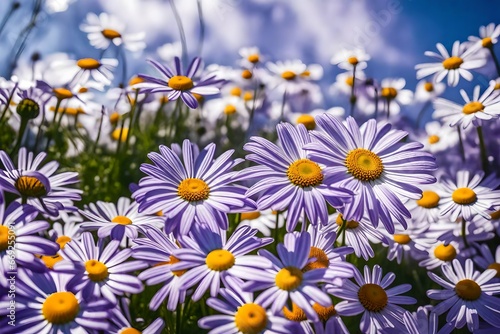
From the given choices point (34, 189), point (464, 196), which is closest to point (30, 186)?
point (34, 189)

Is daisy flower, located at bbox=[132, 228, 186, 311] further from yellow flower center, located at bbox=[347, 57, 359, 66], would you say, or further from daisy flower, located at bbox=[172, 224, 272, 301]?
yellow flower center, located at bbox=[347, 57, 359, 66]

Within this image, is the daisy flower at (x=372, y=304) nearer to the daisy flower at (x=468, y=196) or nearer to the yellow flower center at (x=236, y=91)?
the daisy flower at (x=468, y=196)

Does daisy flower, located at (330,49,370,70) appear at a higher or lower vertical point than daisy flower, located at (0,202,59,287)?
higher

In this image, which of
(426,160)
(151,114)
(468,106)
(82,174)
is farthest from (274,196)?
(151,114)

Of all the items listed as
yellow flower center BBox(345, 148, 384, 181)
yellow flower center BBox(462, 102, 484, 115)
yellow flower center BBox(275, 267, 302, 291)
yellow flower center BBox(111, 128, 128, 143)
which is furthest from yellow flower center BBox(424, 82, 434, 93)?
yellow flower center BBox(275, 267, 302, 291)

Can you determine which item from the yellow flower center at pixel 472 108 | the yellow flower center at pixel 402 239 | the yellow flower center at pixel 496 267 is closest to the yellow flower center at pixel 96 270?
the yellow flower center at pixel 402 239
